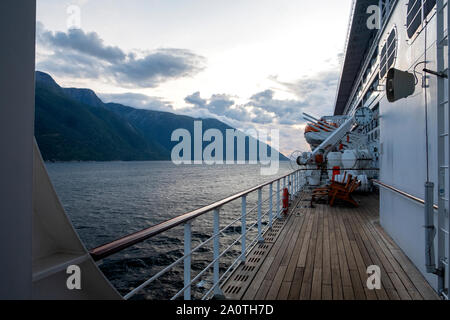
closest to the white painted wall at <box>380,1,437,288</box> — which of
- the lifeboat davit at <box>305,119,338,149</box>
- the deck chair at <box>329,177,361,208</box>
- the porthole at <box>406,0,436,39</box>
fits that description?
the porthole at <box>406,0,436,39</box>

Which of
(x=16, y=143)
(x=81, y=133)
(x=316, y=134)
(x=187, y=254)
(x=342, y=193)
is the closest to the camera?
(x=16, y=143)

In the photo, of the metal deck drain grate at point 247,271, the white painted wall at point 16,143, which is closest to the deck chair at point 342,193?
the metal deck drain grate at point 247,271

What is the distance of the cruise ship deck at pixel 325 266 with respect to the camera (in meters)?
2.12

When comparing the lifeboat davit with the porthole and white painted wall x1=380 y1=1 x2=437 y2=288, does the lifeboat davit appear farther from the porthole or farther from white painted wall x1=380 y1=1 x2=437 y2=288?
the porthole

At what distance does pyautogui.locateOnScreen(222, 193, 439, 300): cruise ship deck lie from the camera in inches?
83.4

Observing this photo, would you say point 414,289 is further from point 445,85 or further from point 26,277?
point 26,277

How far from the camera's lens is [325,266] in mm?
2660

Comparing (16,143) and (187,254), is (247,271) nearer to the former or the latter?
(187,254)

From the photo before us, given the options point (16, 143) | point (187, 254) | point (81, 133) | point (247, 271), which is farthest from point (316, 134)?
point (81, 133)

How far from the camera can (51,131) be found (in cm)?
7144
